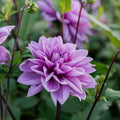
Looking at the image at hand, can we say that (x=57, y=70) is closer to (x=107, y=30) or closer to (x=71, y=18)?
(x=71, y=18)

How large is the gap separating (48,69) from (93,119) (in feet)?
1.03

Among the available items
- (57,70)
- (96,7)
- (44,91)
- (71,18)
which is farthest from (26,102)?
(96,7)

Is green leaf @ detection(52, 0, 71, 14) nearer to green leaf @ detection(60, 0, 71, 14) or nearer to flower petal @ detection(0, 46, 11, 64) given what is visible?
green leaf @ detection(60, 0, 71, 14)

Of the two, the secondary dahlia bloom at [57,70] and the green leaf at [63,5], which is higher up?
the green leaf at [63,5]

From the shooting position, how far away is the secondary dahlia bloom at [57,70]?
0.54 m

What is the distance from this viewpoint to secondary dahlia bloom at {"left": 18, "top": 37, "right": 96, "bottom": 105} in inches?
21.2

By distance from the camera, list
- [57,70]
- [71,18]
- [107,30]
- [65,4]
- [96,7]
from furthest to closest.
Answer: [96,7] < [107,30] < [71,18] < [65,4] < [57,70]

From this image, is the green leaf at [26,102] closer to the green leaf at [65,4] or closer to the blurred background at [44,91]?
the blurred background at [44,91]

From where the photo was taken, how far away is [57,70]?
557mm

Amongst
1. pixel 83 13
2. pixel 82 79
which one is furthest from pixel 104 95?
pixel 83 13

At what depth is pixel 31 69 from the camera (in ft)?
1.83

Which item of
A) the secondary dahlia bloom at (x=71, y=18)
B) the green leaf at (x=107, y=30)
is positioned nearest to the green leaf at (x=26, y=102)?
the secondary dahlia bloom at (x=71, y=18)

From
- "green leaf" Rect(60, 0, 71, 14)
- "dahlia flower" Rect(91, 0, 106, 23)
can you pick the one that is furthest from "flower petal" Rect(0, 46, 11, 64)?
"dahlia flower" Rect(91, 0, 106, 23)

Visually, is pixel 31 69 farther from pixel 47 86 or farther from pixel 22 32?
pixel 22 32
